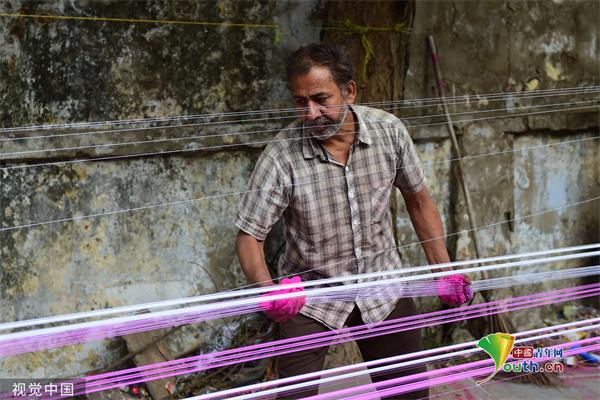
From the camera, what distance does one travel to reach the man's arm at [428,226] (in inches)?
109

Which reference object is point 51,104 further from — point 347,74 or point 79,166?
point 347,74

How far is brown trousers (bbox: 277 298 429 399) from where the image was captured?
2.43 metres

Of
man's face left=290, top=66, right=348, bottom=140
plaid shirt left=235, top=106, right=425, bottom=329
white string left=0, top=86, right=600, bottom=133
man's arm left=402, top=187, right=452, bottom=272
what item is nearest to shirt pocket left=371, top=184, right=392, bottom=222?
plaid shirt left=235, top=106, right=425, bottom=329

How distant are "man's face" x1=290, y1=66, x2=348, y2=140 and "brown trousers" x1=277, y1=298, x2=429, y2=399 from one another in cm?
73

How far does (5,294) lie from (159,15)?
5.51 feet

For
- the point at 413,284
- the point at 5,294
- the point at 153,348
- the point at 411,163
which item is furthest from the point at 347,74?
the point at 5,294

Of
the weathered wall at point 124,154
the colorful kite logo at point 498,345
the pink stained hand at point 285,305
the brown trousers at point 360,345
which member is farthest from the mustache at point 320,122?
the weathered wall at point 124,154

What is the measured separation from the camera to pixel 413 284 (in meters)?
2.71

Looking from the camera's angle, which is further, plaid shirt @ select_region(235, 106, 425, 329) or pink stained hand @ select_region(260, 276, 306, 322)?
plaid shirt @ select_region(235, 106, 425, 329)

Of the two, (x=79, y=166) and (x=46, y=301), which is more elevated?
(x=79, y=166)

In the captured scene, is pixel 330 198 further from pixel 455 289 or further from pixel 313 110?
pixel 455 289

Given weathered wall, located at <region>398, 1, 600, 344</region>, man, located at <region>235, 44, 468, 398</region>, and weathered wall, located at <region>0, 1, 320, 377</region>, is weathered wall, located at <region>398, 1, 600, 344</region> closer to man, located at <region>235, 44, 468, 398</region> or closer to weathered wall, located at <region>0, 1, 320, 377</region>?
weathered wall, located at <region>0, 1, 320, 377</region>

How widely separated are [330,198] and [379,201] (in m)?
0.22

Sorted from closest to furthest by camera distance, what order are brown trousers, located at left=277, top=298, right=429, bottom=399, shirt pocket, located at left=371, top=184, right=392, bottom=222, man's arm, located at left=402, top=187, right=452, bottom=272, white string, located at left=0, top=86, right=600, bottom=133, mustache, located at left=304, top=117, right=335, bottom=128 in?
brown trousers, located at left=277, top=298, right=429, bottom=399
mustache, located at left=304, top=117, right=335, bottom=128
shirt pocket, located at left=371, top=184, right=392, bottom=222
man's arm, located at left=402, top=187, right=452, bottom=272
white string, located at left=0, top=86, right=600, bottom=133
